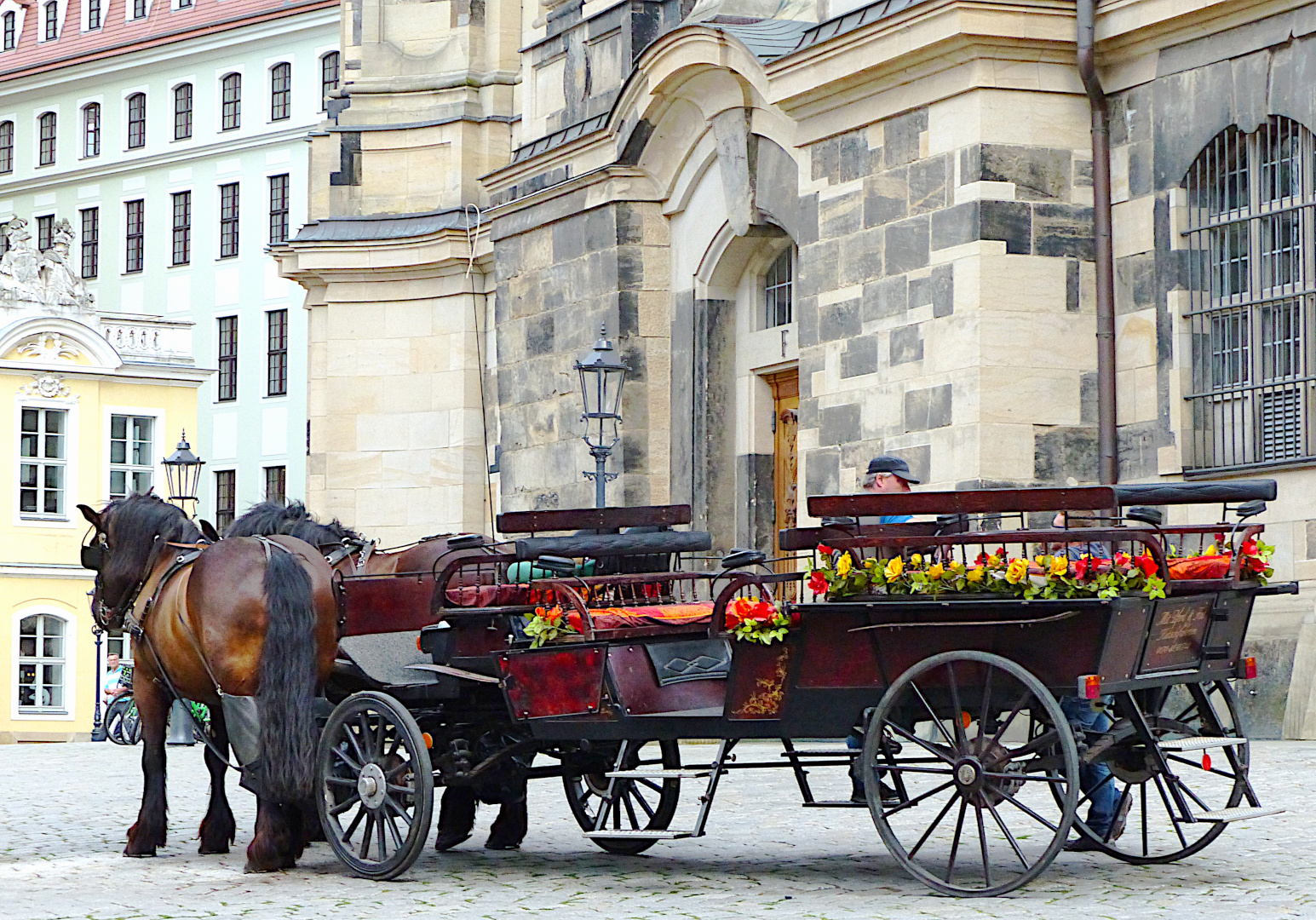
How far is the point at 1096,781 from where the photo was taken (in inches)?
358

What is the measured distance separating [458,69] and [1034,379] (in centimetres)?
1110

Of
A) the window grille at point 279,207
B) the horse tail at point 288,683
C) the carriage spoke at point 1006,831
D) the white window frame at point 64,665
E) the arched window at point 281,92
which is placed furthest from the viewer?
the arched window at point 281,92

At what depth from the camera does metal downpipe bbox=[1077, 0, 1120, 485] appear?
1498cm

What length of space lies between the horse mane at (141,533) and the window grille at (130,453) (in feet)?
108

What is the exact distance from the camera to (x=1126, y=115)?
595 inches

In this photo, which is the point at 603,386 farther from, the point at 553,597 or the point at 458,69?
the point at 553,597

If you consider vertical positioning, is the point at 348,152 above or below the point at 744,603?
above

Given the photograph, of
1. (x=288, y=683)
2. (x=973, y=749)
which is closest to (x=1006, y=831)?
(x=973, y=749)

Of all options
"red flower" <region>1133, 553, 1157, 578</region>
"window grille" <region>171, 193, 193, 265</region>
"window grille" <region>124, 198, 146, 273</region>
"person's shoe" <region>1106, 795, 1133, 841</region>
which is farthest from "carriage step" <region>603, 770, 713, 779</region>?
"window grille" <region>124, 198, 146, 273</region>

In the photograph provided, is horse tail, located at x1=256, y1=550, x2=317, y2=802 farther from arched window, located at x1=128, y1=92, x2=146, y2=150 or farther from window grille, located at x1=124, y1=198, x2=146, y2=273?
arched window, located at x1=128, y1=92, x2=146, y2=150

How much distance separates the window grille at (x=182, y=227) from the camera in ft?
182


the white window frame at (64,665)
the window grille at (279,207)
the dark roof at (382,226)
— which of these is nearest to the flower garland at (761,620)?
the dark roof at (382,226)

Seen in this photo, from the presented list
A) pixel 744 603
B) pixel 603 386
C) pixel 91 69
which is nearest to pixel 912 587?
pixel 744 603

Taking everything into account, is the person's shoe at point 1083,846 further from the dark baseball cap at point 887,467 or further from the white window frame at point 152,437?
the white window frame at point 152,437
